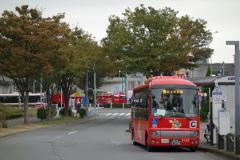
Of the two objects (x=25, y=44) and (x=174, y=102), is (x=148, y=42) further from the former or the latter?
(x=174, y=102)

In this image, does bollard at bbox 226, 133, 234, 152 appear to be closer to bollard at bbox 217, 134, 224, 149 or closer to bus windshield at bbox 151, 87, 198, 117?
bollard at bbox 217, 134, 224, 149

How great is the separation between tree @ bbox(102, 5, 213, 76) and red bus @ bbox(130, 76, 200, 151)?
32936 millimetres

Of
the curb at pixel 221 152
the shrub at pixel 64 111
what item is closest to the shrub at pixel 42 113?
the shrub at pixel 64 111

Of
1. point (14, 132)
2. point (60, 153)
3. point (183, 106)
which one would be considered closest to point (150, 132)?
point (183, 106)

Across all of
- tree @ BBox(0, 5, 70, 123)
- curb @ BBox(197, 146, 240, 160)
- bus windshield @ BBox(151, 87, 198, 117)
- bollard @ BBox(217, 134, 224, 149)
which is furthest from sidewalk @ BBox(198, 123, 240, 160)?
tree @ BBox(0, 5, 70, 123)

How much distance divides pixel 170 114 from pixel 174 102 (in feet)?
1.80

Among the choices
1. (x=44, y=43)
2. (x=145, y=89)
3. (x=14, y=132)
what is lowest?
(x=14, y=132)

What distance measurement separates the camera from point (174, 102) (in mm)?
25391

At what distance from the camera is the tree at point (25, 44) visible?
5150cm

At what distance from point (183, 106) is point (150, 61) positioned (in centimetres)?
3405

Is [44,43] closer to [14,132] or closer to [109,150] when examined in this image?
[14,132]

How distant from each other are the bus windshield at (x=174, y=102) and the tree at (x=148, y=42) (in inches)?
1316

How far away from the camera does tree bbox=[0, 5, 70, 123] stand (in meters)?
51.5

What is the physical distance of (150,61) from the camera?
195ft
